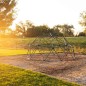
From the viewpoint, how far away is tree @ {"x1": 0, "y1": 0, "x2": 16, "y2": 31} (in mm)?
48056

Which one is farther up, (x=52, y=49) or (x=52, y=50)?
(x=52, y=49)

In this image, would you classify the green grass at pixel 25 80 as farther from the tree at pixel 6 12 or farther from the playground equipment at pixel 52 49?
the tree at pixel 6 12

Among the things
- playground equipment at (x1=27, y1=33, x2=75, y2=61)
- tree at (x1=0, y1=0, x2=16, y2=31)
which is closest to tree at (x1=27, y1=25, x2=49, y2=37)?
tree at (x1=0, y1=0, x2=16, y2=31)

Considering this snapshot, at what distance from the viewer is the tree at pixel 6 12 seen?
48056 mm

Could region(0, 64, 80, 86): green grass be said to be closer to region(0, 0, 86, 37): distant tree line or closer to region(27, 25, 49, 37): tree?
region(0, 0, 86, 37): distant tree line

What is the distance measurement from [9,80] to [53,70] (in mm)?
5657

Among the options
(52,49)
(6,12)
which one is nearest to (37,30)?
(6,12)

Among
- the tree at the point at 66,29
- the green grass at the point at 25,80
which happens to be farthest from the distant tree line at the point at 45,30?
the green grass at the point at 25,80

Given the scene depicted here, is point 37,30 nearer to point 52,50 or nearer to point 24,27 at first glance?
point 24,27

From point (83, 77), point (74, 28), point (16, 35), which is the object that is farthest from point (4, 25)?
point (16, 35)

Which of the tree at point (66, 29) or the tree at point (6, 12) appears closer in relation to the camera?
the tree at point (6, 12)

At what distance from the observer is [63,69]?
1961 centimetres

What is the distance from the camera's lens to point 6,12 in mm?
48969

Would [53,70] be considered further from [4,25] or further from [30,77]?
[4,25]
